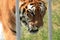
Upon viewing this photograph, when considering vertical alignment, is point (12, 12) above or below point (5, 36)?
above

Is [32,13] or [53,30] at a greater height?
[32,13]

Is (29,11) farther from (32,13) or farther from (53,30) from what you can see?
(53,30)

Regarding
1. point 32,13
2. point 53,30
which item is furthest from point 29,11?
point 53,30

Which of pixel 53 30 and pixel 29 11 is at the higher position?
pixel 29 11

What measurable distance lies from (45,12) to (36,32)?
0.54 feet

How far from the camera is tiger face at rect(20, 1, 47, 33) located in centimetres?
119

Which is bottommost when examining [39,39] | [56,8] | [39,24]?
[39,39]

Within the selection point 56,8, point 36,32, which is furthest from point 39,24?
point 56,8

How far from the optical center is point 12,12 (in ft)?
4.00

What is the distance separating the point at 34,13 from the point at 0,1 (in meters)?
0.28

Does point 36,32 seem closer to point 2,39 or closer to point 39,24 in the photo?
point 39,24

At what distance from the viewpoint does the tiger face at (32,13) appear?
1189 millimetres

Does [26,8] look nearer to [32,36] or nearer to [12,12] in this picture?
[12,12]

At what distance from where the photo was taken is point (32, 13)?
1.19m
